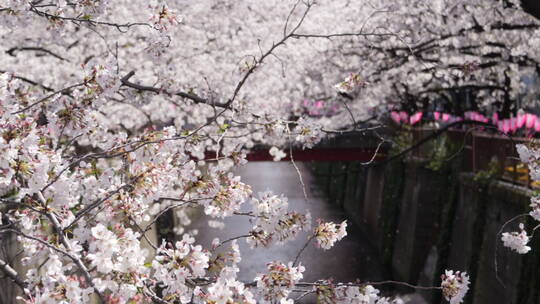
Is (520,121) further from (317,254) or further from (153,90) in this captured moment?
(153,90)

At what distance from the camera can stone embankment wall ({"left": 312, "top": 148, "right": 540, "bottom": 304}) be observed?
13016mm

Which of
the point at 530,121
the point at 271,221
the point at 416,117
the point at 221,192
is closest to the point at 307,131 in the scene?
the point at 271,221

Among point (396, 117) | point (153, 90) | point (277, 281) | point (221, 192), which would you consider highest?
point (153, 90)

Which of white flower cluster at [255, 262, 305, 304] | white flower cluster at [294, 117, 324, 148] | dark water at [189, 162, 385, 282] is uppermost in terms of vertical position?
white flower cluster at [294, 117, 324, 148]

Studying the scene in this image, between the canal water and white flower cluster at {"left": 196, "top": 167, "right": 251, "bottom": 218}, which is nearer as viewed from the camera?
white flower cluster at {"left": 196, "top": 167, "right": 251, "bottom": 218}

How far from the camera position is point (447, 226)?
18219mm

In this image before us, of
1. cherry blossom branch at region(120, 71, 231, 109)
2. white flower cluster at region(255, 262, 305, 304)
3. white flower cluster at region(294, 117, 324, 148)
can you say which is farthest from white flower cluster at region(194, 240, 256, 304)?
white flower cluster at region(294, 117, 324, 148)

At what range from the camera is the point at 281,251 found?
27.2 metres

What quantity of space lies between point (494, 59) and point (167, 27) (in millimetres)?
12341

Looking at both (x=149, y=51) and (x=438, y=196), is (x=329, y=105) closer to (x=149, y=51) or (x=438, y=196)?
(x=438, y=196)

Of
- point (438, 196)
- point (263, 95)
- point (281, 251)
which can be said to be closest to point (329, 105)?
point (263, 95)

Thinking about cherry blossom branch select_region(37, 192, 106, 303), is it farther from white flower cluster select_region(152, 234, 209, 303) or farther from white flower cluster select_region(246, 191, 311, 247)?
white flower cluster select_region(246, 191, 311, 247)

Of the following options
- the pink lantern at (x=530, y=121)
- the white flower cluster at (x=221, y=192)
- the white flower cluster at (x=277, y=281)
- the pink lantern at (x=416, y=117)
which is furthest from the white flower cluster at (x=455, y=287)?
the pink lantern at (x=416, y=117)

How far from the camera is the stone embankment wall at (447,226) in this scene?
Result: 13016 mm
